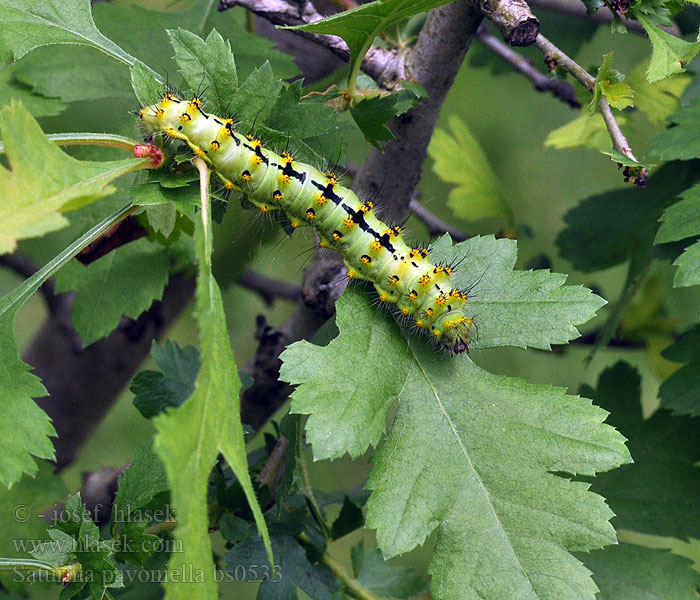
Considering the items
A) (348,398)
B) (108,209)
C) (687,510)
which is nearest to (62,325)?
(108,209)

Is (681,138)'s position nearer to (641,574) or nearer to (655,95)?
(655,95)

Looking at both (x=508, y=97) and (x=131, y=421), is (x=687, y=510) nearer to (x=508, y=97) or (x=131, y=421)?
(x=508, y=97)

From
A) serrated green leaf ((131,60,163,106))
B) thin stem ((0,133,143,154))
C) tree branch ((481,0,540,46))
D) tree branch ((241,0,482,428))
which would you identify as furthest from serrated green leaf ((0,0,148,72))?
tree branch ((481,0,540,46))

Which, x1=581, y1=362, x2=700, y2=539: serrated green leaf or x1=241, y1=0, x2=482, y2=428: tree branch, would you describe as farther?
x1=581, y1=362, x2=700, y2=539: serrated green leaf

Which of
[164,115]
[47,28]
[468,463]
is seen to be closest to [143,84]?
[164,115]

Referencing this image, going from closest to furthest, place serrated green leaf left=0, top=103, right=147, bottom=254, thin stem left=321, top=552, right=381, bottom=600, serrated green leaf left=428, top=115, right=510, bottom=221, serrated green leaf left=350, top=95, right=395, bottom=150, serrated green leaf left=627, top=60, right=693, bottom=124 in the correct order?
1. serrated green leaf left=0, top=103, right=147, bottom=254
2. serrated green leaf left=350, top=95, right=395, bottom=150
3. thin stem left=321, top=552, right=381, bottom=600
4. serrated green leaf left=627, top=60, right=693, bottom=124
5. serrated green leaf left=428, top=115, right=510, bottom=221

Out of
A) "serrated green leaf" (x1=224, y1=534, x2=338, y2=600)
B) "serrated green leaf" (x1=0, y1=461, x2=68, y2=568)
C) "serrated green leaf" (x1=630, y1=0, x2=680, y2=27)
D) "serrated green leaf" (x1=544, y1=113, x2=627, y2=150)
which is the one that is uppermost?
"serrated green leaf" (x1=630, y1=0, x2=680, y2=27)

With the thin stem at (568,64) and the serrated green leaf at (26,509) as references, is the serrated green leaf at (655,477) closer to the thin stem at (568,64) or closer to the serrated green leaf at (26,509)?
the thin stem at (568,64)

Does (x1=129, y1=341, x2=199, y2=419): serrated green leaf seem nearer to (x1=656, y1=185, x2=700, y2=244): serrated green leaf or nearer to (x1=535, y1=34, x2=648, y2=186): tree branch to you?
(x1=535, y1=34, x2=648, y2=186): tree branch
